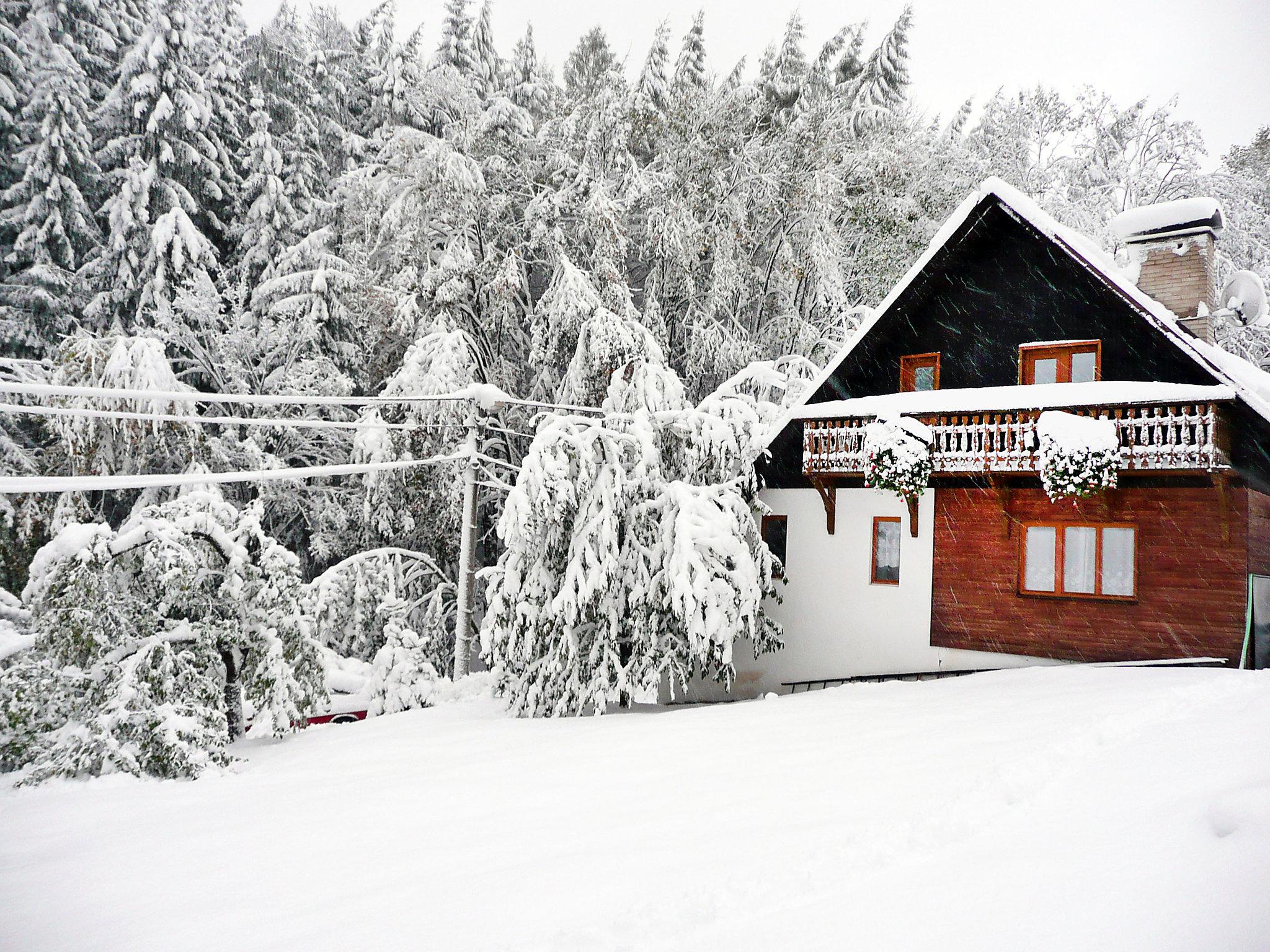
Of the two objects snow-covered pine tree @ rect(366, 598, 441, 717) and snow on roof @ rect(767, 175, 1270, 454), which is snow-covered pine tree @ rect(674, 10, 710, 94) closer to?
snow on roof @ rect(767, 175, 1270, 454)

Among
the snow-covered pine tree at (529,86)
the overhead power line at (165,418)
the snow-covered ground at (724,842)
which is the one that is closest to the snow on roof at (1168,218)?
the snow-covered ground at (724,842)

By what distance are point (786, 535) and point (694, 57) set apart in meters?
14.9

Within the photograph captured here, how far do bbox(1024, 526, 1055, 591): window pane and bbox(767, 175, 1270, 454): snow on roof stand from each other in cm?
221

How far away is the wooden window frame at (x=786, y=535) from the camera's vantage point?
48.3 feet

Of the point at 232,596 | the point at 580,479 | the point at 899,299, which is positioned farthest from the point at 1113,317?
the point at 232,596

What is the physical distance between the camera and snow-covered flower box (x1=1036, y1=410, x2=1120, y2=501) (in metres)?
10.6

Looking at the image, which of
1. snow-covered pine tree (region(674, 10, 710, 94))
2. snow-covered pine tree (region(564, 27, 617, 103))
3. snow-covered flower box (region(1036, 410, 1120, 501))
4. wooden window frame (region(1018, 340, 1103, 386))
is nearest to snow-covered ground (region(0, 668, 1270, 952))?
snow-covered flower box (region(1036, 410, 1120, 501))

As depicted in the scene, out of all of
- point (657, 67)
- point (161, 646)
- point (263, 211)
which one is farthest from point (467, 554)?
point (263, 211)

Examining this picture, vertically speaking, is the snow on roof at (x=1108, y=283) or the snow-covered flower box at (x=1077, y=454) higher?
the snow on roof at (x=1108, y=283)

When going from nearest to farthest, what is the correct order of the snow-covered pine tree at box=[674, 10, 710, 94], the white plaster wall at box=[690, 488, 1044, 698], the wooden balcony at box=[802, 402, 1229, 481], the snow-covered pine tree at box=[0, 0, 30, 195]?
1. the wooden balcony at box=[802, 402, 1229, 481]
2. the white plaster wall at box=[690, 488, 1044, 698]
3. the snow-covered pine tree at box=[0, 0, 30, 195]
4. the snow-covered pine tree at box=[674, 10, 710, 94]

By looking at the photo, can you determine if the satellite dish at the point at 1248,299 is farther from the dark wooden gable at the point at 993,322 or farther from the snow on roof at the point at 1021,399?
the snow on roof at the point at 1021,399

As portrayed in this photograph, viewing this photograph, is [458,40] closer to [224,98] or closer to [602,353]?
[224,98]

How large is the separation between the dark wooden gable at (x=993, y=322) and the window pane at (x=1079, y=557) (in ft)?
7.62

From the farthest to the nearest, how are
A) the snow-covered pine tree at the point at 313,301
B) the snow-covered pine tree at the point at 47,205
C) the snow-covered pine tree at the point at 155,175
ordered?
the snow-covered pine tree at the point at 155,175
the snow-covered pine tree at the point at 313,301
the snow-covered pine tree at the point at 47,205
